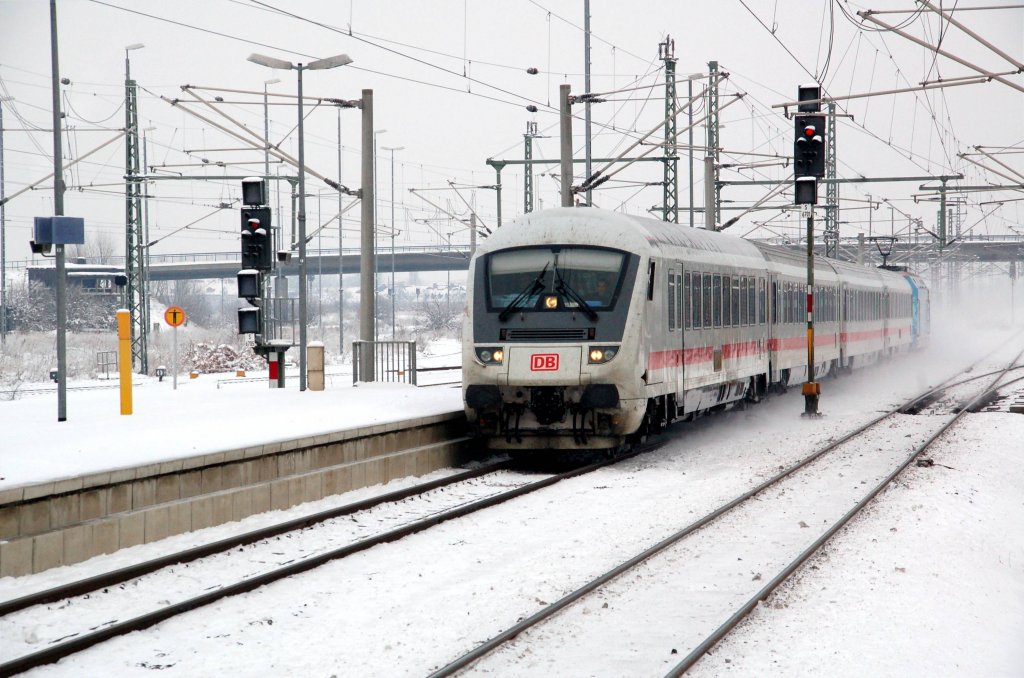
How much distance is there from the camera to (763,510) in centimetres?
1256

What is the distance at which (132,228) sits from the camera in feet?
120

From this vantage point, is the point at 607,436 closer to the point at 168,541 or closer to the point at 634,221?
the point at 634,221

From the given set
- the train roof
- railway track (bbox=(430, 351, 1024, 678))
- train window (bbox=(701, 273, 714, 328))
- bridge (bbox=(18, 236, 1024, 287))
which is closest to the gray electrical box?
the train roof

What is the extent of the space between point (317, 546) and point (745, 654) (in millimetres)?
4686

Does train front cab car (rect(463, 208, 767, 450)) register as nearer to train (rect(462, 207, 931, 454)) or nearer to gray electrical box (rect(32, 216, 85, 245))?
train (rect(462, 207, 931, 454))

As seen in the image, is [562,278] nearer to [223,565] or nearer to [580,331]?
[580,331]

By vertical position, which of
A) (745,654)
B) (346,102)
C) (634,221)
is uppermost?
(346,102)

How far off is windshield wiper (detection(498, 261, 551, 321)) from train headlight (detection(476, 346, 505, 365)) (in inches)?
17.1

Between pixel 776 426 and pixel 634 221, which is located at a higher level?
pixel 634 221

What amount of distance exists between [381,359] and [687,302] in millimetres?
8208

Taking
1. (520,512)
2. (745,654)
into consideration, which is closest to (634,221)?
(520,512)

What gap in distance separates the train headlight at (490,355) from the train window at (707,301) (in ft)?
14.2

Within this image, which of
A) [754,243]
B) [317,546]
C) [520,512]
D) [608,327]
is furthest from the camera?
[754,243]

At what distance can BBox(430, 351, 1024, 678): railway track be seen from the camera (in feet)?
24.5
